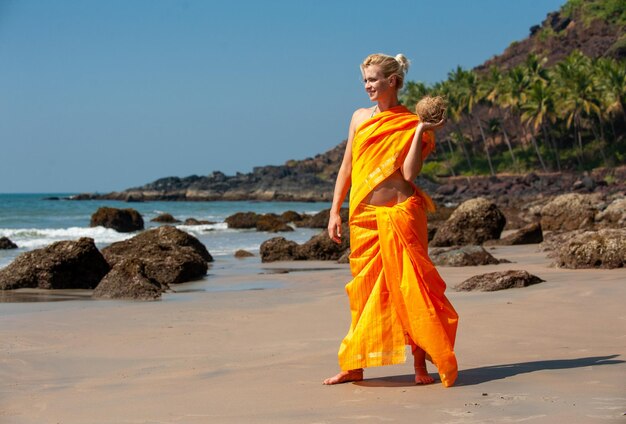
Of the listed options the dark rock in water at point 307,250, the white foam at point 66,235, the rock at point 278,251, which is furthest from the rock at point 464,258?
the white foam at point 66,235

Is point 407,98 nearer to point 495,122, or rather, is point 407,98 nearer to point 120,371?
point 495,122

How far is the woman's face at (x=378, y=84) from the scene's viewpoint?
5.17 meters

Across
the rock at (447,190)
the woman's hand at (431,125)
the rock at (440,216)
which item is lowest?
the rock at (440,216)

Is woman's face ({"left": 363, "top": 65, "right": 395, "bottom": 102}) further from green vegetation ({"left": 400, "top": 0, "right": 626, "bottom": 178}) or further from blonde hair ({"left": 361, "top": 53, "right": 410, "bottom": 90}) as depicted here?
green vegetation ({"left": 400, "top": 0, "right": 626, "bottom": 178})

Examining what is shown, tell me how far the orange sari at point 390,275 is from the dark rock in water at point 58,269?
7.49 meters

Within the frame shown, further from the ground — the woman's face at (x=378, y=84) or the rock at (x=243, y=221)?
the woman's face at (x=378, y=84)

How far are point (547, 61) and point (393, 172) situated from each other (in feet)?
332

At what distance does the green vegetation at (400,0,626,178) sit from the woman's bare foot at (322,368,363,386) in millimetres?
62414

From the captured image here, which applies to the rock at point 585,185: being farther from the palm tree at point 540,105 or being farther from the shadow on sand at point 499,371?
the shadow on sand at point 499,371

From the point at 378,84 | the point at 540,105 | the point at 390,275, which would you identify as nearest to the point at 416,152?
the point at 378,84

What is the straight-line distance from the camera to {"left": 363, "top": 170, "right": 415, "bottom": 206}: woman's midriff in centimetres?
511

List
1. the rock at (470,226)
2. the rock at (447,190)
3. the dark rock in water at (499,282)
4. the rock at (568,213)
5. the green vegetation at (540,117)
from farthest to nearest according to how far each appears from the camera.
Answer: the rock at (447,190)
the green vegetation at (540,117)
the rock at (568,213)
the rock at (470,226)
the dark rock in water at (499,282)

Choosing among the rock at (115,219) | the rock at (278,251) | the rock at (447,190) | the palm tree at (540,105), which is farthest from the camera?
the palm tree at (540,105)

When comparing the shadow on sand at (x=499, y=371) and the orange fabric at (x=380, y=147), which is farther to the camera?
the orange fabric at (x=380, y=147)
